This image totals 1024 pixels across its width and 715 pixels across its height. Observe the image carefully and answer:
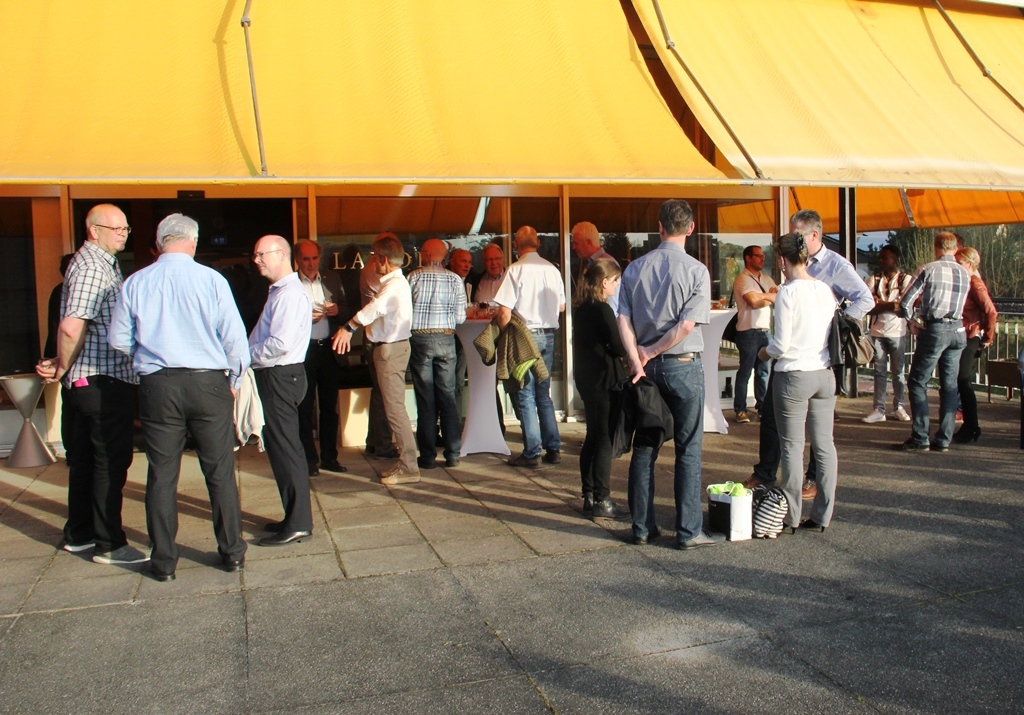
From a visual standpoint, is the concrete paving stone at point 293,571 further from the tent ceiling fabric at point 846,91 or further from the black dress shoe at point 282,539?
the tent ceiling fabric at point 846,91

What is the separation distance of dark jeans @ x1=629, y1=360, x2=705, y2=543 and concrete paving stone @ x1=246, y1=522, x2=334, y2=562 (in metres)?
1.68

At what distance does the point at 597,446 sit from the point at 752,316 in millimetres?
3518

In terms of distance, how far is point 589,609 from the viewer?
13.3ft

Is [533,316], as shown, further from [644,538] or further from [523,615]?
[523,615]

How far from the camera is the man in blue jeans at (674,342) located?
184 inches

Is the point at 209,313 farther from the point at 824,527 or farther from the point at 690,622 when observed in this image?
the point at 824,527

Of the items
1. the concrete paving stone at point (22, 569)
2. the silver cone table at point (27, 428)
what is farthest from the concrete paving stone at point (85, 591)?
the silver cone table at point (27, 428)

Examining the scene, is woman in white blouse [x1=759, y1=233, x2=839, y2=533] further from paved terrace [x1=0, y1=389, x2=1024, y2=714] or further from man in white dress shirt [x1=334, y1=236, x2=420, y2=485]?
man in white dress shirt [x1=334, y1=236, x2=420, y2=485]

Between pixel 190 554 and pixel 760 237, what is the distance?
A: 6.40 m

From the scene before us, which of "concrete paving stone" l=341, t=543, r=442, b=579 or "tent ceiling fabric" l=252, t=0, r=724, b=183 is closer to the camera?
"concrete paving stone" l=341, t=543, r=442, b=579

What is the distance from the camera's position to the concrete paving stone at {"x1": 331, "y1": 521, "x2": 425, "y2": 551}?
502cm

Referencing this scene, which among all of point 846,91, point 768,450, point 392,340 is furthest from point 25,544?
point 846,91

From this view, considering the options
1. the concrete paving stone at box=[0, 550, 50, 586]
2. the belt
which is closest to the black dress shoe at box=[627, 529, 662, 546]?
the belt

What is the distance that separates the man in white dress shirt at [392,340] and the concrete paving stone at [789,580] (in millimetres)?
2055
